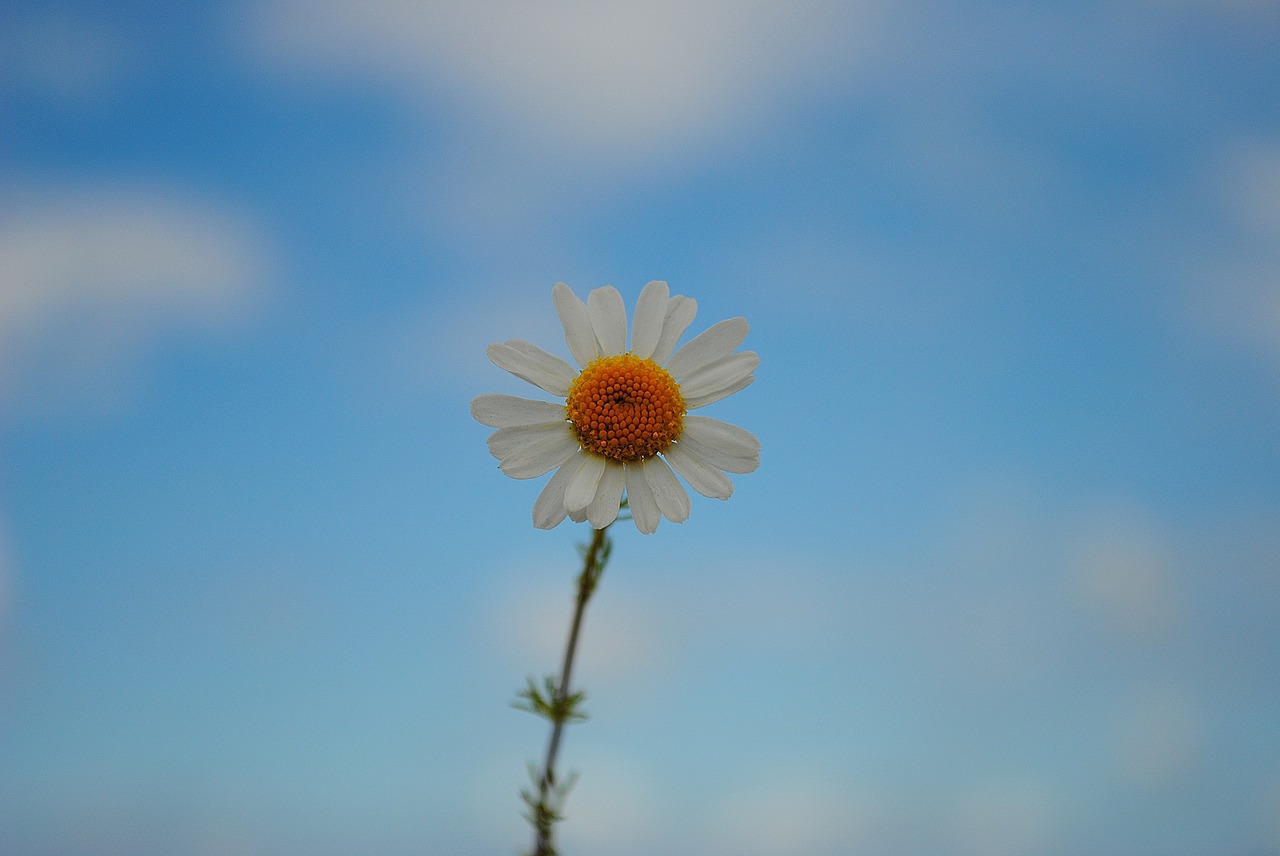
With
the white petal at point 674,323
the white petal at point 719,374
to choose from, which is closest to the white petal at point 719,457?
the white petal at point 719,374

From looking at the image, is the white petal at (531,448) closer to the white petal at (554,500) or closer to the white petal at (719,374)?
the white petal at (554,500)

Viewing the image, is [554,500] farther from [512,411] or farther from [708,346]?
[708,346]

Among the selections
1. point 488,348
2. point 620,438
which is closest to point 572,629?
point 620,438

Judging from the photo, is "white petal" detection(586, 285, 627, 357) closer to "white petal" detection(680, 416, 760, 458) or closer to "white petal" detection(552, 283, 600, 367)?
"white petal" detection(552, 283, 600, 367)

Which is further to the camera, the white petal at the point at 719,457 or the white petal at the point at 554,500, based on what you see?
the white petal at the point at 719,457

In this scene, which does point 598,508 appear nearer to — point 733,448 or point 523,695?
point 733,448

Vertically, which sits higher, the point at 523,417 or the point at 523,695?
the point at 523,417

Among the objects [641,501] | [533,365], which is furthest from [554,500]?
[533,365]
